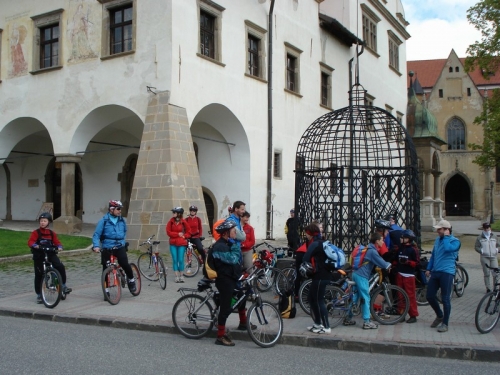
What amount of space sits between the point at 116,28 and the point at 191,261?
30.4 feet

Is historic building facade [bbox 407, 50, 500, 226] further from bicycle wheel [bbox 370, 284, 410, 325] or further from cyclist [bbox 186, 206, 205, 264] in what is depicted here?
bicycle wheel [bbox 370, 284, 410, 325]

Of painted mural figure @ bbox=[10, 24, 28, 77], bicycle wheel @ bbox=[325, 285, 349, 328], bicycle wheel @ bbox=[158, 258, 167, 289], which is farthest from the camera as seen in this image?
painted mural figure @ bbox=[10, 24, 28, 77]

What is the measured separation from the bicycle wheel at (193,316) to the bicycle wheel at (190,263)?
5.16 metres

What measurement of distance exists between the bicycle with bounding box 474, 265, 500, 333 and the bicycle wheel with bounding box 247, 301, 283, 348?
103 inches

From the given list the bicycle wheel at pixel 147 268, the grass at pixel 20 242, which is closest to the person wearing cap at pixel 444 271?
the bicycle wheel at pixel 147 268

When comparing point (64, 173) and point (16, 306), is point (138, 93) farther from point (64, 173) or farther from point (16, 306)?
point (16, 306)

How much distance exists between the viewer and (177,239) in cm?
1166

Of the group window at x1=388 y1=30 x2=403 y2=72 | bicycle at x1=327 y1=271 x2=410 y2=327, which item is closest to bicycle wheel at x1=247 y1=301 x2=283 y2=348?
bicycle at x1=327 y1=271 x2=410 y2=327

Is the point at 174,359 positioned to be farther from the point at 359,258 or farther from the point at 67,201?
the point at 67,201

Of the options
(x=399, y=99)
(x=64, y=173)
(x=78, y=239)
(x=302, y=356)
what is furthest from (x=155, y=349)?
(x=399, y=99)

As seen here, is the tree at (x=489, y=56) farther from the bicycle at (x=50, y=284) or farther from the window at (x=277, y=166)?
the bicycle at (x=50, y=284)

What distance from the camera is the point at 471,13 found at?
2291cm

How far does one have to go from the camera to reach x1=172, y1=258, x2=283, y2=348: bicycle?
7184 millimetres

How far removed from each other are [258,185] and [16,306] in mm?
12758
